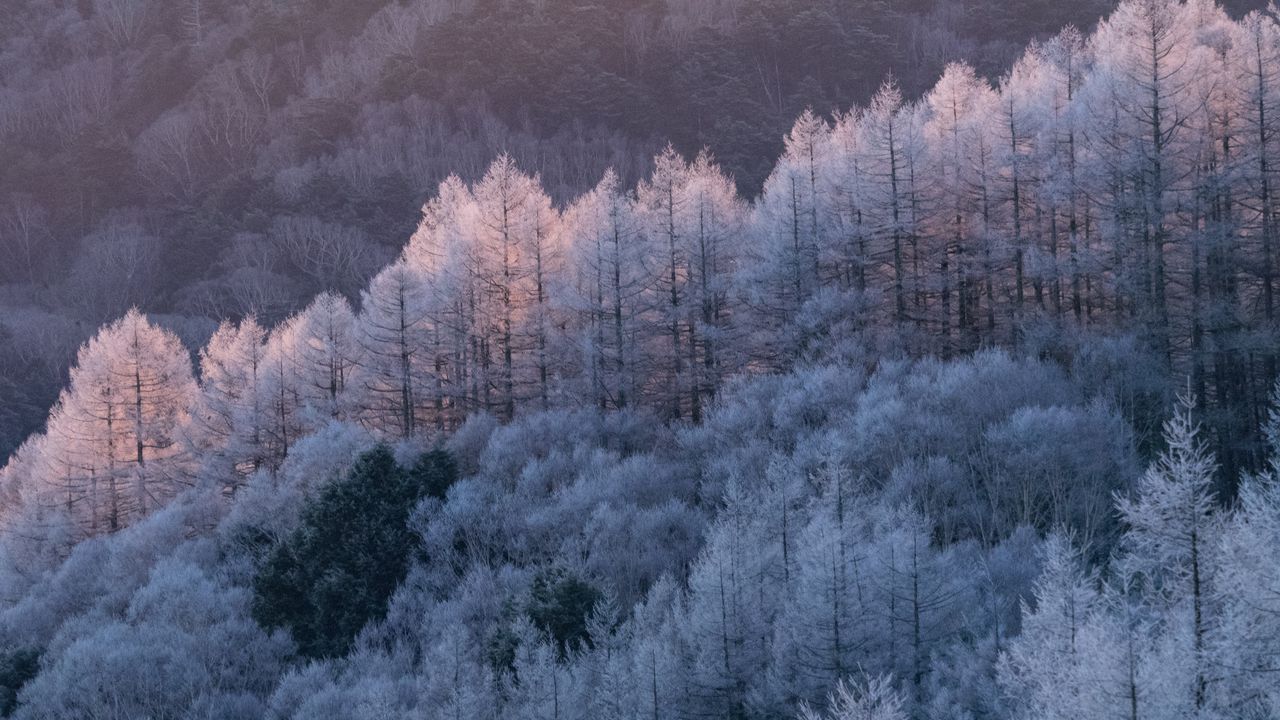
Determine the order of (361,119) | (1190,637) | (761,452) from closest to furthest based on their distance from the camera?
(1190,637), (761,452), (361,119)

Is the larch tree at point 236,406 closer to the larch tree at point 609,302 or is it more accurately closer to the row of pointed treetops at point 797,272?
the row of pointed treetops at point 797,272

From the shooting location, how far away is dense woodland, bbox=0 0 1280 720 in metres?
18.0

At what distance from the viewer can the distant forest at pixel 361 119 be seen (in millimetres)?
93688

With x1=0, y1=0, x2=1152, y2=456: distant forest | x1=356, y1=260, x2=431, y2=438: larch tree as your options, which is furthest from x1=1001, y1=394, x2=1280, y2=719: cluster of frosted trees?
x1=0, y1=0, x2=1152, y2=456: distant forest

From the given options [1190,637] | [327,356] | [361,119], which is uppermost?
[361,119]

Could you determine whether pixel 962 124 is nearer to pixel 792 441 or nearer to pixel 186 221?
pixel 792 441

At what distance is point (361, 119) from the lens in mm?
111812

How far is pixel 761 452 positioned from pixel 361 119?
92423 mm

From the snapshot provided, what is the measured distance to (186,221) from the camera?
99.1m

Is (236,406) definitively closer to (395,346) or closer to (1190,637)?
(395,346)

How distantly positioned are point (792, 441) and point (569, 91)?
87980 millimetres

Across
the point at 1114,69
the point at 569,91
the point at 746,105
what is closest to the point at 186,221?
the point at 569,91

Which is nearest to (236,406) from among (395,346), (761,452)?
(395,346)

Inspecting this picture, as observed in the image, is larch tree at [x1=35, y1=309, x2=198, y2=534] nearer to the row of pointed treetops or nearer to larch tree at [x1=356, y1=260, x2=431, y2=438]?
the row of pointed treetops
